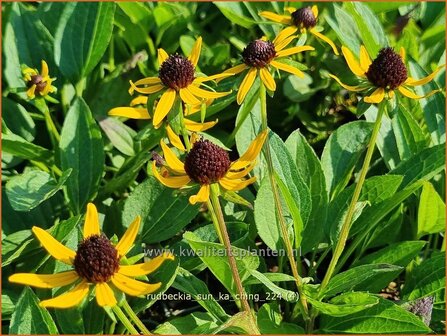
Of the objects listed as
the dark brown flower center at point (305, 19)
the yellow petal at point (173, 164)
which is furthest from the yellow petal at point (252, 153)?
the dark brown flower center at point (305, 19)

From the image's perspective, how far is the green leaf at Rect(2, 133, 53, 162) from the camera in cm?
220

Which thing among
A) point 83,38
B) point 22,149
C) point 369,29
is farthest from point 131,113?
point 369,29

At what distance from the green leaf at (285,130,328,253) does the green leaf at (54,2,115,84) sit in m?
0.83

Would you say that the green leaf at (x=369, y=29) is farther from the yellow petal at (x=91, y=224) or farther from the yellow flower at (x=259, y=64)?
the yellow petal at (x=91, y=224)

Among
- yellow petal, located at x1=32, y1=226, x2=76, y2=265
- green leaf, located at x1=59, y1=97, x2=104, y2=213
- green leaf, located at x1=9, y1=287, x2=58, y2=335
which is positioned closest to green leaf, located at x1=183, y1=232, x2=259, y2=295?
yellow petal, located at x1=32, y1=226, x2=76, y2=265

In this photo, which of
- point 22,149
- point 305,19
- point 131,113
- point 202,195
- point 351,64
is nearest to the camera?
point 202,195

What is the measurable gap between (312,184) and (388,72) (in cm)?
49

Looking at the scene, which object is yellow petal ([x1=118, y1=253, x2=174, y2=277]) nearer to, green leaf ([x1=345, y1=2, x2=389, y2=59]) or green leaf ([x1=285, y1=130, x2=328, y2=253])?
green leaf ([x1=285, y1=130, x2=328, y2=253])

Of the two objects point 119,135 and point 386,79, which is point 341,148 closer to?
point 386,79

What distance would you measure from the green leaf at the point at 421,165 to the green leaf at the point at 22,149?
1.14 m

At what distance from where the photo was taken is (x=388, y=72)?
164 cm

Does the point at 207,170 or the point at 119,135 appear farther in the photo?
the point at 119,135

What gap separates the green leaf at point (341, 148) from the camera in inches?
84.4

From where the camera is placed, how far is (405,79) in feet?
5.50
